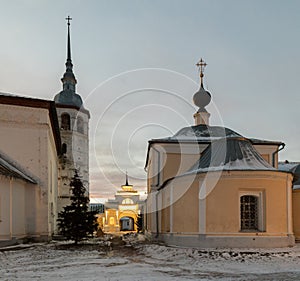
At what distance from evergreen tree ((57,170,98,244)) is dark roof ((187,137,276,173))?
20.5 ft

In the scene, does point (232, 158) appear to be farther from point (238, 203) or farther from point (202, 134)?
point (202, 134)

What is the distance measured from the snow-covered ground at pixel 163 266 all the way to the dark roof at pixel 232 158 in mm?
3454

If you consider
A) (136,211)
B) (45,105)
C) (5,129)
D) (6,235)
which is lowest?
(136,211)

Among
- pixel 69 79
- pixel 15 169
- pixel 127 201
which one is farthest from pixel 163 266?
pixel 127 201

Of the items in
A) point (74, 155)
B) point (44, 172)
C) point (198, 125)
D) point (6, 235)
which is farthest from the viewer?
point (74, 155)

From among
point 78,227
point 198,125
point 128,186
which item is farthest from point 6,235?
point 128,186

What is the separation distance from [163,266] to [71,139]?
94.1 feet

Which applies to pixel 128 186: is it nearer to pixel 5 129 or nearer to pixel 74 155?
pixel 74 155

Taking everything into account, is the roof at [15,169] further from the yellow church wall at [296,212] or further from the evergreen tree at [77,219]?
the yellow church wall at [296,212]

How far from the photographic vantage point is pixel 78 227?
63.5 feet

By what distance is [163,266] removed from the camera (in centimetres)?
1112

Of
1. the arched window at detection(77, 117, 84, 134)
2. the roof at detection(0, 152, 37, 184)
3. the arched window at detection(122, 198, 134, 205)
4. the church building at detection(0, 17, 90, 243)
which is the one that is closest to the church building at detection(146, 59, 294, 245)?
the church building at detection(0, 17, 90, 243)

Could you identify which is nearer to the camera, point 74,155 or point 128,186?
point 74,155

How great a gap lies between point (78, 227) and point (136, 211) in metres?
31.8
